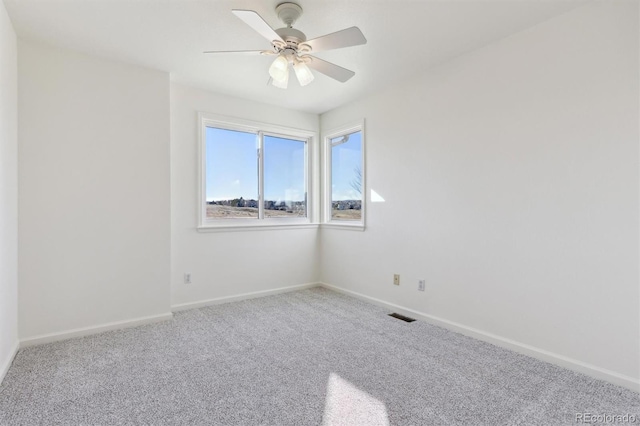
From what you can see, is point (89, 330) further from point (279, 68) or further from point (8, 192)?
point (279, 68)

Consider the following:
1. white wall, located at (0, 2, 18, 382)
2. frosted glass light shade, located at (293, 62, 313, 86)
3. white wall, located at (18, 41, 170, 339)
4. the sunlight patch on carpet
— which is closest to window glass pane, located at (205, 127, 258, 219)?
white wall, located at (18, 41, 170, 339)

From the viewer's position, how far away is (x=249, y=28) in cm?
242

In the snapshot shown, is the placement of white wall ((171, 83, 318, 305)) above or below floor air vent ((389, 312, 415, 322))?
above

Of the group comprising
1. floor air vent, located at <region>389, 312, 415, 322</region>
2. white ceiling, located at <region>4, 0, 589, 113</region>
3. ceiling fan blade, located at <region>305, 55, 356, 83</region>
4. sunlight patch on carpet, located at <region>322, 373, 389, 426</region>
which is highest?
white ceiling, located at <region>4, 0, 589, 113</region>

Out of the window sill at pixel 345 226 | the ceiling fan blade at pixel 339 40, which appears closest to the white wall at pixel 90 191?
the ceiling fan blade at pixel 339 40

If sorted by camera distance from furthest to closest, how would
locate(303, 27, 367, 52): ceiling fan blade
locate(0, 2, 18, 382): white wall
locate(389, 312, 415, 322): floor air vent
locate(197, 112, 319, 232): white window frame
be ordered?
locate(197, 112, 319, 232): white window frame < locate(389, 312, 415, 322): floor air vent < locate(0, 2, 18, 382): white wall < locate(303, 27, 367, 52): ceiling fan blade

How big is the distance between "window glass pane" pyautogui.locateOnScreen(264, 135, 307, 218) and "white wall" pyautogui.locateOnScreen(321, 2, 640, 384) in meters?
1.41

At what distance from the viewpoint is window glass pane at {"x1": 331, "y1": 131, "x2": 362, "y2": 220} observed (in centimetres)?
414

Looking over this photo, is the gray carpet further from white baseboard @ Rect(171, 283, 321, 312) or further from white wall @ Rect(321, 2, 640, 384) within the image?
white baseboard @ Rect(171, 283, 321, 312)

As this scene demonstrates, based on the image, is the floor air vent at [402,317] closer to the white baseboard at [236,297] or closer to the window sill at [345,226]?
the window sill at [345,226]

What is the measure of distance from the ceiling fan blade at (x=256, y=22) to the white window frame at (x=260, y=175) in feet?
6.24

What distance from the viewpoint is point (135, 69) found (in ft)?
10.1

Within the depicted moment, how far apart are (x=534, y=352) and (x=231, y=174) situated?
133 inches

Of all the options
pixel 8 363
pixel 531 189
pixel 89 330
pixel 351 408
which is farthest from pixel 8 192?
pixel 531 189
